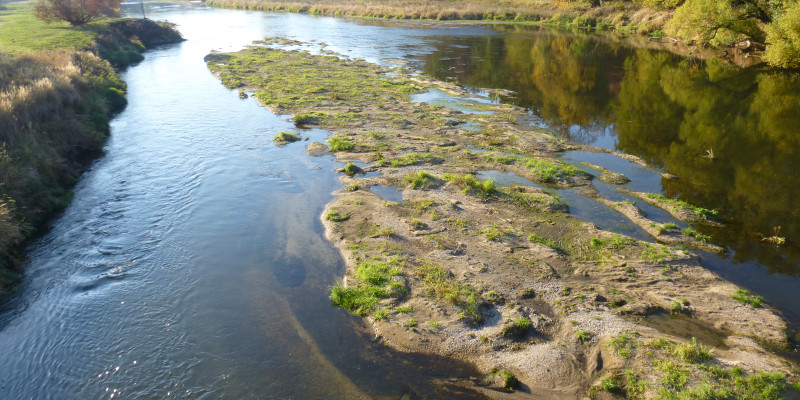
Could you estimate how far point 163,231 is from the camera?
14555mm

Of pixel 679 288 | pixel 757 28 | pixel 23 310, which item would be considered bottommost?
pixel 23 310

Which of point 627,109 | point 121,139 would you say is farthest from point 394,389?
point 627,109

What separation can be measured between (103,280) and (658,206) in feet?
55.3

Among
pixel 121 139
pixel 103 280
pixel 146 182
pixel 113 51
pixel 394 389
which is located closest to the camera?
pixel 394 389

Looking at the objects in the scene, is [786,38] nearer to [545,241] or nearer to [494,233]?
[545,241]

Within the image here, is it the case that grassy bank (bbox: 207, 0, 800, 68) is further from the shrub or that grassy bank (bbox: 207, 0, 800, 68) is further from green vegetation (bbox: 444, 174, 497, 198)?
the shrub

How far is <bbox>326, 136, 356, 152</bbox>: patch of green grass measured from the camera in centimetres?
2095

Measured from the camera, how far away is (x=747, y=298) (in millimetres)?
10578

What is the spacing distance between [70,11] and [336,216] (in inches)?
1806

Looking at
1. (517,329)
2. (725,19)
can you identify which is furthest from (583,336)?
(725,19)

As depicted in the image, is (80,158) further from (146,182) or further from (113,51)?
(113,51)

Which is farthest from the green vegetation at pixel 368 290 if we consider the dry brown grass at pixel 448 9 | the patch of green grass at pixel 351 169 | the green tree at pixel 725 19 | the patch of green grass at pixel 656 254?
the dry brown grass at pixel 448 9

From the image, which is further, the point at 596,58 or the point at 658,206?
the point at 596,58

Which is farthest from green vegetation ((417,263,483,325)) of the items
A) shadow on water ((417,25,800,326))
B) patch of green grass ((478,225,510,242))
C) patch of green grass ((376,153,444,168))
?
patch of green grass ((376,153,444,168))
